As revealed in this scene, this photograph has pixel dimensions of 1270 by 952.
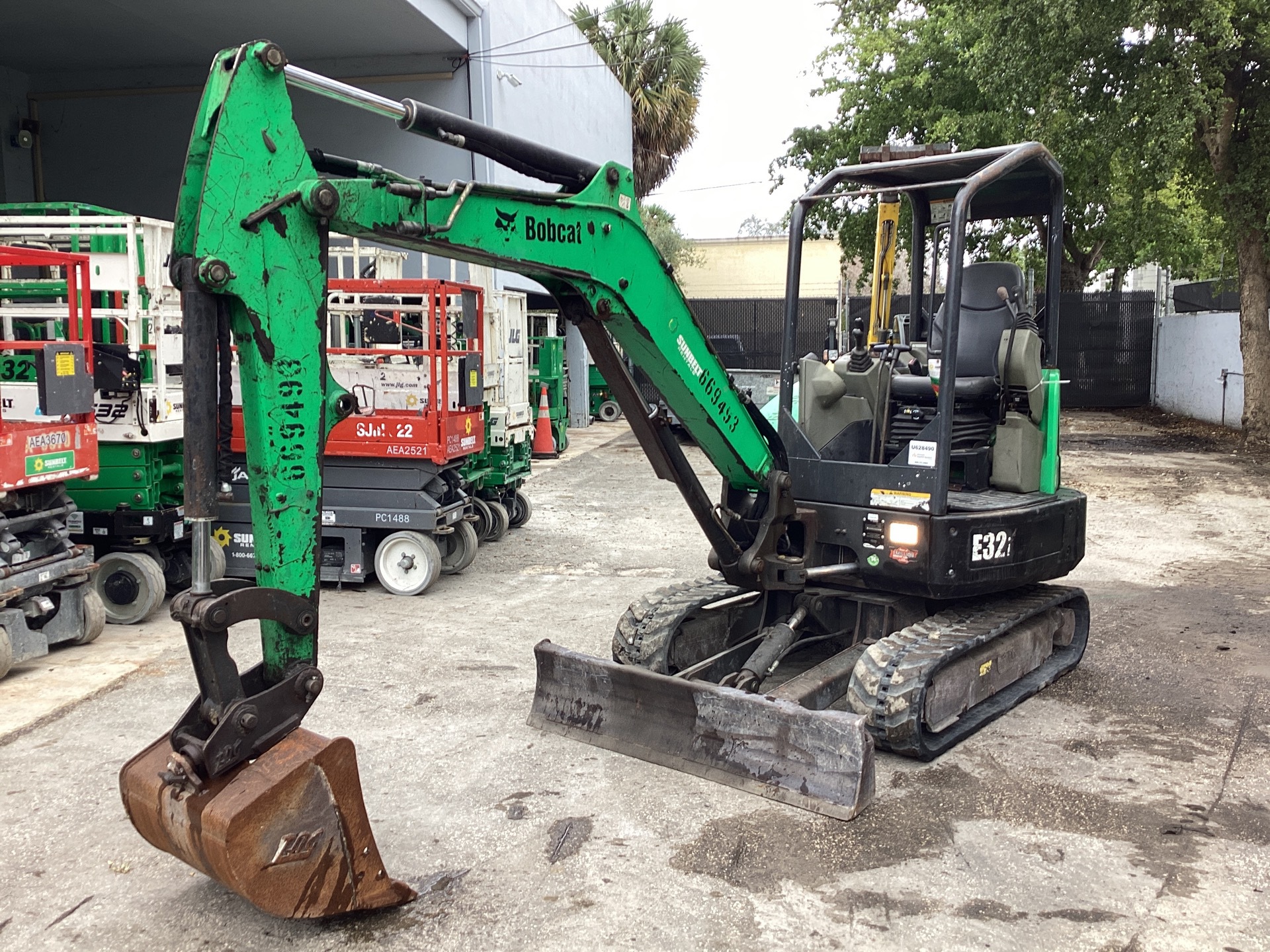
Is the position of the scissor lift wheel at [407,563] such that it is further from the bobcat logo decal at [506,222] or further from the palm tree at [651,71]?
the palm tree at [651,71]

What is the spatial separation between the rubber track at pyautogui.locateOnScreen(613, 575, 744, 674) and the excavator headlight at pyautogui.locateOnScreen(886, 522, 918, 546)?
101cm

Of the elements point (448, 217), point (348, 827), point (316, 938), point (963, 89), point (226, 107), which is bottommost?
point (316, 938)

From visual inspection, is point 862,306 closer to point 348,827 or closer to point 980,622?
point 980,622

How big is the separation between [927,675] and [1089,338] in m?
23.0

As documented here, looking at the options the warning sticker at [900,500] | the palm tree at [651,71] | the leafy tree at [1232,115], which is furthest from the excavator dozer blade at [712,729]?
the palm tree at [651,71]

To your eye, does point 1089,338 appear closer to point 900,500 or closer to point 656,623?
point 900,500

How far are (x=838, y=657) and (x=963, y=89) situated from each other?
18.0 m

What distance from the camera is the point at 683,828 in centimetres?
453

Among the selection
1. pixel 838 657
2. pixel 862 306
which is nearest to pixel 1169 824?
pixel 838 657

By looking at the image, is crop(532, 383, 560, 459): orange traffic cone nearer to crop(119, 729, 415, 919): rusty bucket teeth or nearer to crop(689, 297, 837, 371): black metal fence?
crop(689, 297, 837, 371): black metal fence

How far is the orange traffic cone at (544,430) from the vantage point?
55.3ft

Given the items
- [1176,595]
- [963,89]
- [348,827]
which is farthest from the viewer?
[963,89]

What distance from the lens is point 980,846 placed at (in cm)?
439

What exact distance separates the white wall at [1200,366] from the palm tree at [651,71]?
1421 centimetres
